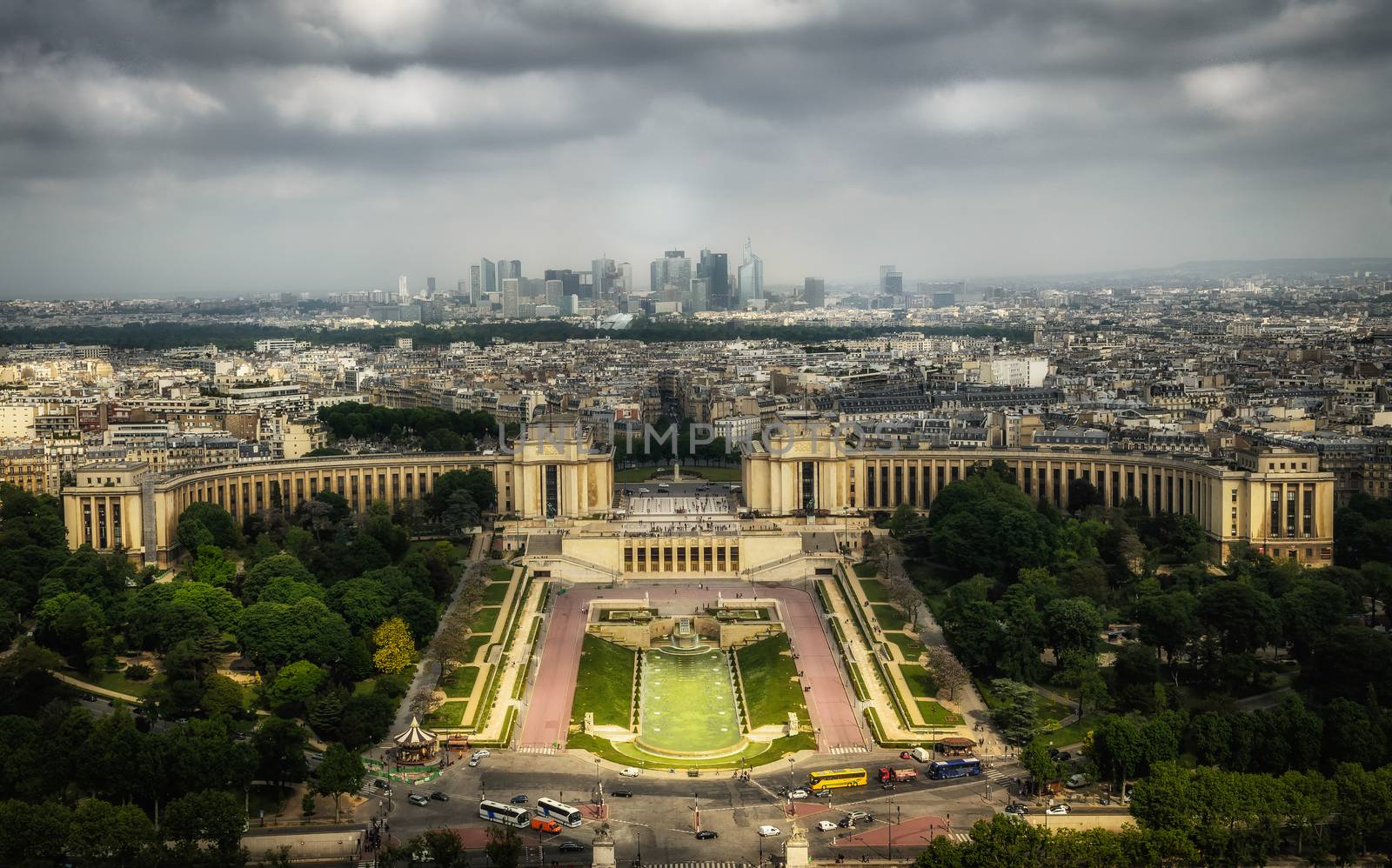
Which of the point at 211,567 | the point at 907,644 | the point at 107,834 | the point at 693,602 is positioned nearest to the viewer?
the point at 107,834

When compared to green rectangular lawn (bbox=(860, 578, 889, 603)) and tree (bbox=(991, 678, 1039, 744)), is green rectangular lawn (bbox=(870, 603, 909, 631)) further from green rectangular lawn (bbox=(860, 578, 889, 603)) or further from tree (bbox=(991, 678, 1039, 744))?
tree (bbox=(991, 678, 1039, 744))

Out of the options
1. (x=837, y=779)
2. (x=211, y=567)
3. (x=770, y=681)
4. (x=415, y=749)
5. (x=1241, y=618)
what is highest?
(x=211, y=567)

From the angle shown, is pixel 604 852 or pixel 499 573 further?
pixel 499 573

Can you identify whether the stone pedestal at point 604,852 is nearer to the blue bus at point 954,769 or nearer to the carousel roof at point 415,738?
the carousel roof at point 415,738

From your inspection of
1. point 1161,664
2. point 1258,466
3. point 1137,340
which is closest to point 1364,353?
point 1137,340

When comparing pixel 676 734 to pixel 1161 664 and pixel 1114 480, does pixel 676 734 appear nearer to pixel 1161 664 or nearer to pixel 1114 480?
pixel 1161 664

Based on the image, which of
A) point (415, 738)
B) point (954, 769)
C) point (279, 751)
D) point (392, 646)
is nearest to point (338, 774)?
point (279, 751)

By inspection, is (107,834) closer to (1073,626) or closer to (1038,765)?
(1038,765)
